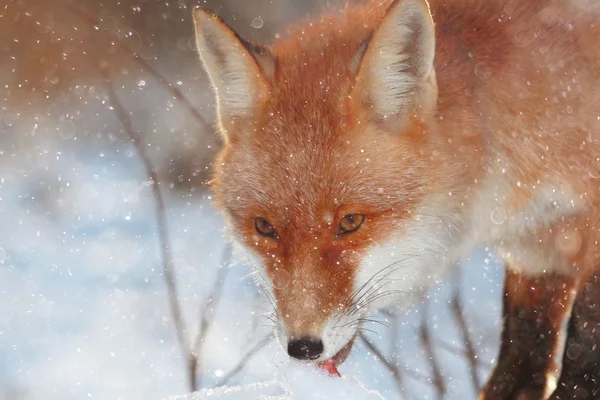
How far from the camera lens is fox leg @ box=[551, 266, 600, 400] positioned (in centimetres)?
171

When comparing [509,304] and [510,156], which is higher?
[510,156]

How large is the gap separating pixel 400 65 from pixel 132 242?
318 centimetres

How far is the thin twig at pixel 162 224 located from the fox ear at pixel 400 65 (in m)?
2.44

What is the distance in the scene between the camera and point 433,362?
11.9ft

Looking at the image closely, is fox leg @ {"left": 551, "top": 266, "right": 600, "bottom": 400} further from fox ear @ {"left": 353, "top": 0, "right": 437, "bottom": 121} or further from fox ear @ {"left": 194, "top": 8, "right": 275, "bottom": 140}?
fox ear @ {"left": 194, "top": 8, "right": 275, "bottom": 140}

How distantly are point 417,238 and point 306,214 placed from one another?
0.35m

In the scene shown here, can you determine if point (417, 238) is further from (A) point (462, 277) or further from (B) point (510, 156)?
(A) point (462, 277)

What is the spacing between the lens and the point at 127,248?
14.4 feet

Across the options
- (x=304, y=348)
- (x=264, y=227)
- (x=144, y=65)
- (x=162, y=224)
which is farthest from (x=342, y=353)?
(x=144, y=65)

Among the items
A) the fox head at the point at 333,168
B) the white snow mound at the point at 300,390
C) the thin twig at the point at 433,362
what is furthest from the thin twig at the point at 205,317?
the white snow mound at the point at 300,390

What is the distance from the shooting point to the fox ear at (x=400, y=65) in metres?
1.52

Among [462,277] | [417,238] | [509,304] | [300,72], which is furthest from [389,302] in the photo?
[462,277]

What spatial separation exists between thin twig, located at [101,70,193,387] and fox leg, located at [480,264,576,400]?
2.16 meters

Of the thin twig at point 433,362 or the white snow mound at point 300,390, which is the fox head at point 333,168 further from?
the thin twig at point 433,362
